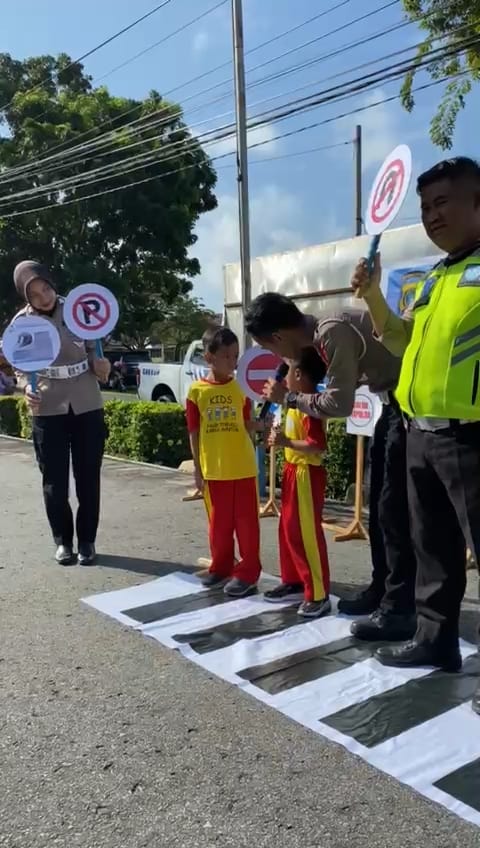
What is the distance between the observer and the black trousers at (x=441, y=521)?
2.70 m

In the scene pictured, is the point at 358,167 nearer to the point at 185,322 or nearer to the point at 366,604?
the point at 366,604

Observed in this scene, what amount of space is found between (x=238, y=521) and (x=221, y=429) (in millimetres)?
541

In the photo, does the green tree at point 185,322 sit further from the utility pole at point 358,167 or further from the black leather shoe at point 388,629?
the black leather shoe at point 388,629

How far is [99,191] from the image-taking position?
24359mm

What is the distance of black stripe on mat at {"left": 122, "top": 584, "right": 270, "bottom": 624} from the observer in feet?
12.9

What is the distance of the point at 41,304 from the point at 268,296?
201 centimetres

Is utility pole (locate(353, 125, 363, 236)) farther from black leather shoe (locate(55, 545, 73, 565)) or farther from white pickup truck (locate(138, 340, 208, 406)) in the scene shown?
black leather shoe (locate(55, 545, 73, 565))

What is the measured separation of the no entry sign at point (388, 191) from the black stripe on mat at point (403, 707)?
6.11 ft

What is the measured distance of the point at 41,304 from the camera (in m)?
4.87

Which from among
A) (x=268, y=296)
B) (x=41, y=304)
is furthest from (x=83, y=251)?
(x=268, y=296)

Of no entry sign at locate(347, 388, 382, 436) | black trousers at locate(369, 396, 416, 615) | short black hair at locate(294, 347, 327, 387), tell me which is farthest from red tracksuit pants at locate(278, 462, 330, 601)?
no entry sign at locate(347, 388, 382, 436)

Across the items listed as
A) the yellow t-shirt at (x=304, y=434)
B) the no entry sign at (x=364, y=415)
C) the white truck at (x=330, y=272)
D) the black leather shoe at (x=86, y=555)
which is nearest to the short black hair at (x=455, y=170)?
the yellow t-shirt at (x=304, y=434)

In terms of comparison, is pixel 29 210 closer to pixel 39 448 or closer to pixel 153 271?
pixel 153 271

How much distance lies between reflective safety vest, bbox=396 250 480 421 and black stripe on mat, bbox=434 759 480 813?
1163 millimetres
